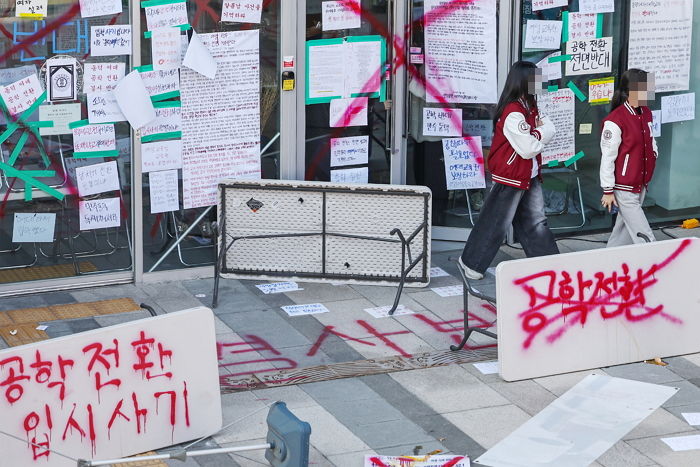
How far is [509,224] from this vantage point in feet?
32.0

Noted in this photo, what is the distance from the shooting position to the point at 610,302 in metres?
8.09

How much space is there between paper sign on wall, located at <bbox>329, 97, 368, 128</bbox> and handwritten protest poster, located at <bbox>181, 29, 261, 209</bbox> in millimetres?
650

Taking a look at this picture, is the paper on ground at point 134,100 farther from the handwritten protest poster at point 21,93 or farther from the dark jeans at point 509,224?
the dark jeans at point 509,224

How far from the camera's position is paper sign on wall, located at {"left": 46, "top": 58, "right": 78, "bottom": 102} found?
915 cm

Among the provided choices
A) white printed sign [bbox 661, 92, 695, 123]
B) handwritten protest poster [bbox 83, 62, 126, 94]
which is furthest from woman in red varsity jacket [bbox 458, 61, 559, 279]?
handwritten protest poster [bbox 83, 62, 126, 94]

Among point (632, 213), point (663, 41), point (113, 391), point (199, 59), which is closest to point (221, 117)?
point (199, 59)

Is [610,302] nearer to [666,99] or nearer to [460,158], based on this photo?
[460,158]

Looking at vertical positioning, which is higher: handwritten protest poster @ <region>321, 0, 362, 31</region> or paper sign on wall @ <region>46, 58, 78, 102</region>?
handwritten protest poster @ <region>321, 0, 362, 31</region>

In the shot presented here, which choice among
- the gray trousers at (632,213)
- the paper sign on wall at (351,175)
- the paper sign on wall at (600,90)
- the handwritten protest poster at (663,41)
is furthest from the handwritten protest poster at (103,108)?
the handwritten protest poster at (663,41)

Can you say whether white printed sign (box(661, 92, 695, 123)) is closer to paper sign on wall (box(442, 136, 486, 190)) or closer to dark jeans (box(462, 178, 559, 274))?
paper sign on wall (box(442, 136, 486, 190))

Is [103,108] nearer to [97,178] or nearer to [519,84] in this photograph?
[97,178]

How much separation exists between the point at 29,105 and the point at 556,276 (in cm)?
401

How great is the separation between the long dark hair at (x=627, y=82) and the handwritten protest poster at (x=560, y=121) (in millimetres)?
1404

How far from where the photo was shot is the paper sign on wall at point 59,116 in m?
9.20
